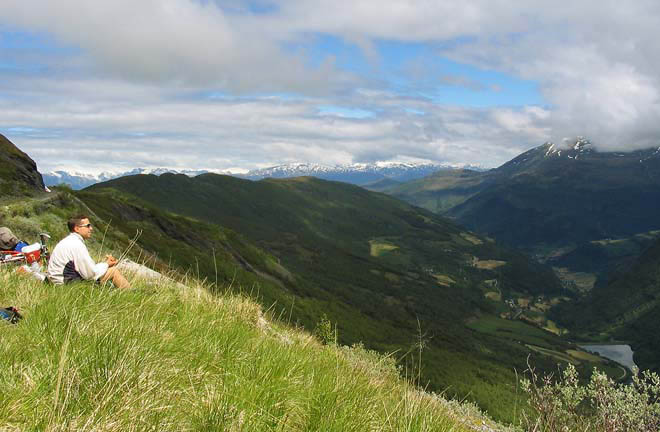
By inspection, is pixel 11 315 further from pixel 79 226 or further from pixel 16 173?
pixel 16 173

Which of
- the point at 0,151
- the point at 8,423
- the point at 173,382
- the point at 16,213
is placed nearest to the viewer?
the point at 8,423

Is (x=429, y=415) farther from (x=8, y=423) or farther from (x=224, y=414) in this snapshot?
(x=8, y=423)

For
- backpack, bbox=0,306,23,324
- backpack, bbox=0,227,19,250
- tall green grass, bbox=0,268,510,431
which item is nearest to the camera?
tall green grass, bbox=0,268,510,431

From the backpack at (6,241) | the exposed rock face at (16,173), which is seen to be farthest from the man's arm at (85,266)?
the exposed rock face at (16,173)

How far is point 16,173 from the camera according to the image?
56.8m

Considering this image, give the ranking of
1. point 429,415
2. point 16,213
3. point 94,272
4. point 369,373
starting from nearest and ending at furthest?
point 429,415 → point 369,373 → point 94,272 → point 16,213

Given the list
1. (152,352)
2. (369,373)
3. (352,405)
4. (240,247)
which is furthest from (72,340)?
(240,247)

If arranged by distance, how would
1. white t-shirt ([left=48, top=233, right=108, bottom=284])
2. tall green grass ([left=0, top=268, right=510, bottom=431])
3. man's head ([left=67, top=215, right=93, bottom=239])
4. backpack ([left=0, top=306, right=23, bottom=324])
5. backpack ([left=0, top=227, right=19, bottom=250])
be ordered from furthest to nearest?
backpack ([left=0, top=227, right=19, bottom=250]), man's head ([left=67, top=215, right=93, bottom=239]), white t-shirt ([left=48, top=233, right=108, bottom=284]), backpack ([left=0, top=306, right=23, bottom=324]), tall green grass ([left=0, top=268, right=510, bottom=431])

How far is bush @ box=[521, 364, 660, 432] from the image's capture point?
18.6 feet

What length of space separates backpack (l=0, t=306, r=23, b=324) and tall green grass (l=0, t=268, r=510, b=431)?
146 mm

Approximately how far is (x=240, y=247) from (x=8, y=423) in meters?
195

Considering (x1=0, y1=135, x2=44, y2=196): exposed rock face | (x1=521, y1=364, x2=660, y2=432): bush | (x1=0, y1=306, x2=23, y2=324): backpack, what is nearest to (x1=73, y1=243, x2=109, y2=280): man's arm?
(x1=0, y1=306, x2=23, y2=324): backpack

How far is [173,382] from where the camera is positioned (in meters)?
3.80

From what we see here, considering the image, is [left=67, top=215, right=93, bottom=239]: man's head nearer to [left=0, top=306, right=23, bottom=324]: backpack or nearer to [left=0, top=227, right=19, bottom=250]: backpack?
[left=0, top=306, right=23, bottom=324]: backpack
